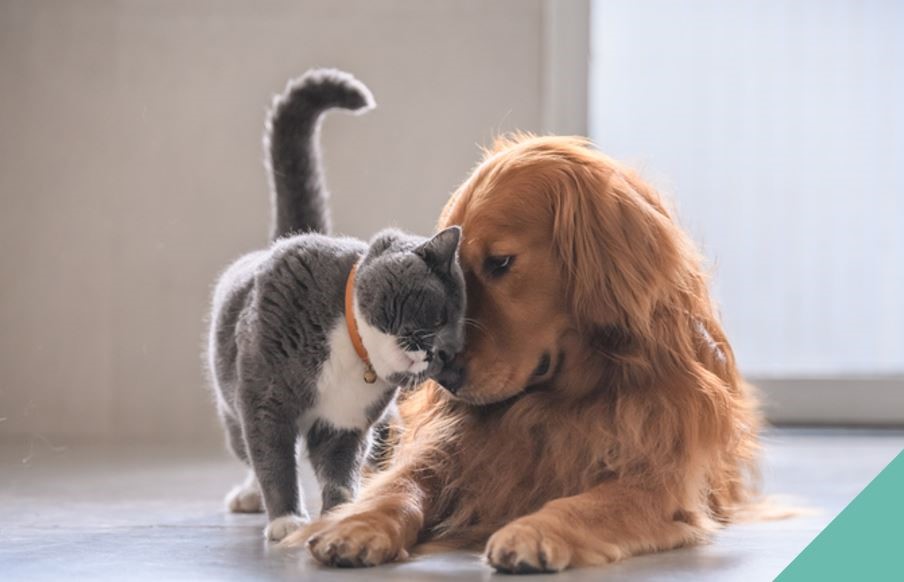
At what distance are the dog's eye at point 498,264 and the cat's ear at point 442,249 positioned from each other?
0.18ft

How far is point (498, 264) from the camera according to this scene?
70.7 inches

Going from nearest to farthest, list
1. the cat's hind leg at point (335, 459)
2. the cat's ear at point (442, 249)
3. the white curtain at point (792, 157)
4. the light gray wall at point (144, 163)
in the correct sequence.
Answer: the cat's ear at point (442, 249), the cat's hind leg at point (335, 459), the light gray wall at point (144, 163), the white curtain at point (792, 157)

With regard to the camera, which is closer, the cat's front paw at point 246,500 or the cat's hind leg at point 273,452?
the cat's hind leg at point 273,452

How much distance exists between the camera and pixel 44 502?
7.45 feet

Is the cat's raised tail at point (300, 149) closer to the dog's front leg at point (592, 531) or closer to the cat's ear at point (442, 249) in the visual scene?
the cat's ear at point (442, 249)

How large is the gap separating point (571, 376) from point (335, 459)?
0.44 m

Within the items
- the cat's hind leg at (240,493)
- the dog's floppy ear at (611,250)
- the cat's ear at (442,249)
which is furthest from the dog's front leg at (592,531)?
the cat's hind leg at (240,493)

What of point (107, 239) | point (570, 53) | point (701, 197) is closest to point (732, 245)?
point (701, 197)

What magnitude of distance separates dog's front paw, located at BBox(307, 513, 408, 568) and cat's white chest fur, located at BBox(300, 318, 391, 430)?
280 millimetres

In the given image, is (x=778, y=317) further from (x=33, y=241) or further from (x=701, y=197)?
(x=33, y=241)

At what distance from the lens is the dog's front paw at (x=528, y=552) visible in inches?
59.2

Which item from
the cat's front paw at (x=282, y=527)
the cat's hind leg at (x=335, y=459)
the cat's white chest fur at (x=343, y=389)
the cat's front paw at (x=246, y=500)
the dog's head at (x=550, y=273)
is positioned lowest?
the cat's front paw at (x=246, y=500)

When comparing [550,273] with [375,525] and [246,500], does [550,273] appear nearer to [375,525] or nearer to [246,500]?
[375,525]

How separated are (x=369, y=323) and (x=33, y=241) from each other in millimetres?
2124
